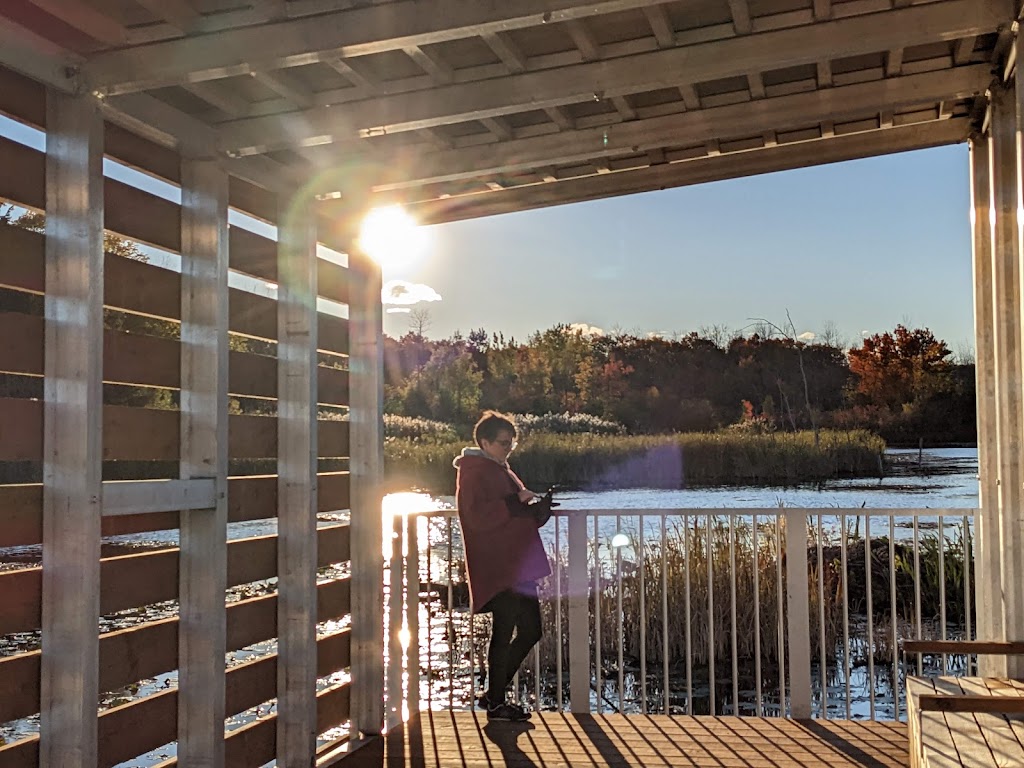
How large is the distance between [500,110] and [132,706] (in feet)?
7.13

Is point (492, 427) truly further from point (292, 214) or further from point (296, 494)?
point (292, 214)

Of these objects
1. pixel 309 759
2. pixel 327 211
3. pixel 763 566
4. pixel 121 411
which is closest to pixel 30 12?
pixel 121 411

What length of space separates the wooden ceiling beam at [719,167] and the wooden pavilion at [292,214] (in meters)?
0.01

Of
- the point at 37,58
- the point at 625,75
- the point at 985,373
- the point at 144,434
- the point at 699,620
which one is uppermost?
the point at 625,75

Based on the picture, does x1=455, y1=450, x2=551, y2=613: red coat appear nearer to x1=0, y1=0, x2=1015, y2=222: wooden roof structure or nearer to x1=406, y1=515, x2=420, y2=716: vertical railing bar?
x1=406, y1=515, x2=420, y2=716: vertical railing bar

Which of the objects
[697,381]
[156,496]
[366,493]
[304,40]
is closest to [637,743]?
[366,493]

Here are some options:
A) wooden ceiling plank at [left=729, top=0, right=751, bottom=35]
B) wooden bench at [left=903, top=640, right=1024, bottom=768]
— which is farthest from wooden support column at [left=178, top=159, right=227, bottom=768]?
wooden bench at [left=903, top=640, right=1024, bottom=768]

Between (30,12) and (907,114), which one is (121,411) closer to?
(30,12)

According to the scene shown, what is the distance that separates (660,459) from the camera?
1962 cm

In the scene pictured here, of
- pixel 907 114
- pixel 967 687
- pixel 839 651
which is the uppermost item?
pixel 907 114

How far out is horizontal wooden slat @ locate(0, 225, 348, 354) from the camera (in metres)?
2.83

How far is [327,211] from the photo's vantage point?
469 cm

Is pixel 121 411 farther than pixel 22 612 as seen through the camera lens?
Yes

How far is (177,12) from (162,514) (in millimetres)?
1524
